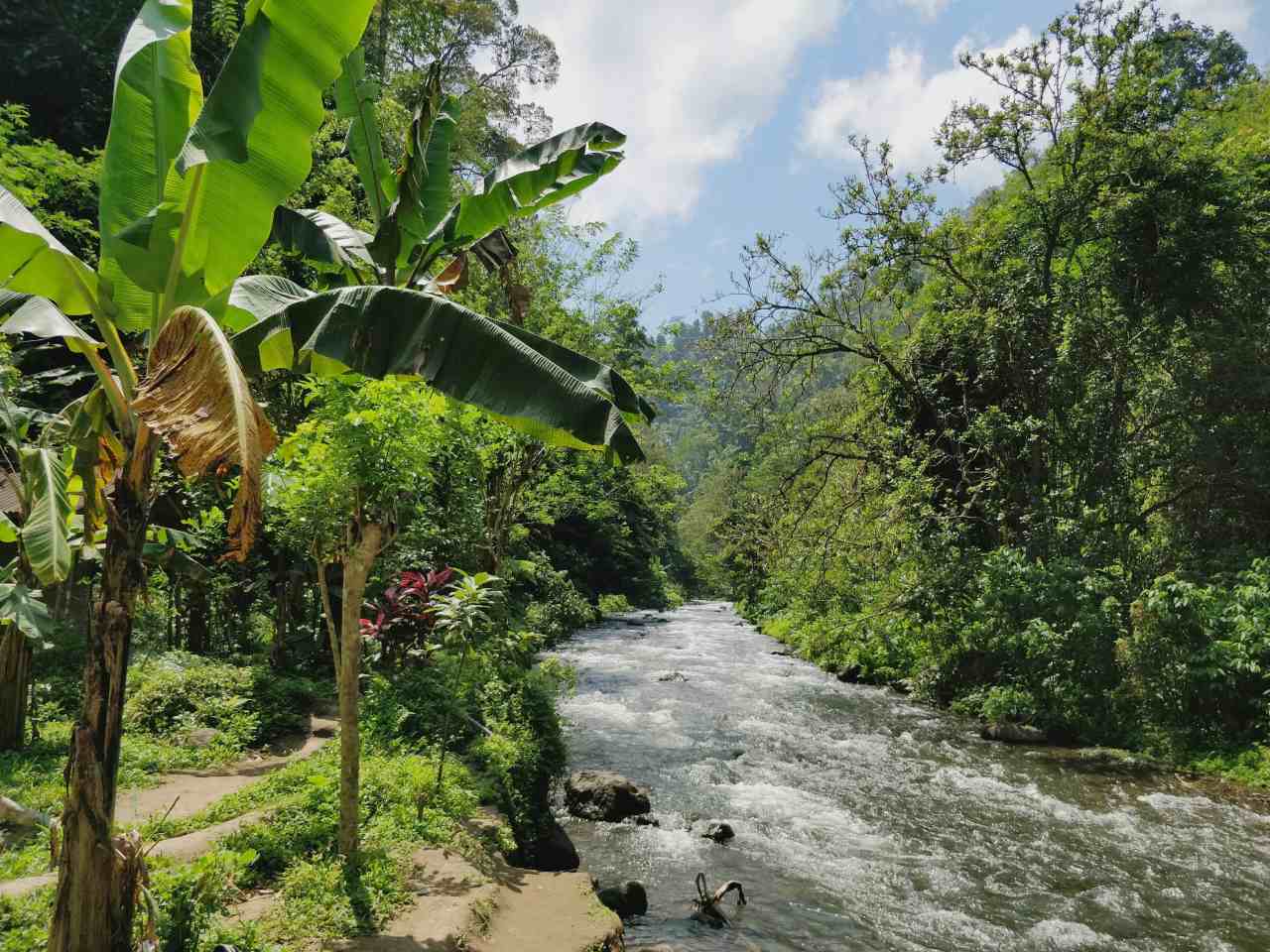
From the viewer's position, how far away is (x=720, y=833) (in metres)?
8.48

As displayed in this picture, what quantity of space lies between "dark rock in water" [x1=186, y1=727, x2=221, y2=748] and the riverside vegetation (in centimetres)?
8

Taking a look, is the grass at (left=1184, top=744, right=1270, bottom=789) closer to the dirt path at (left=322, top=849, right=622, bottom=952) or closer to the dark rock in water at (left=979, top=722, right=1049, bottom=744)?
the dark rock in water at (left=979, top=722, right=1049, bottom=744)

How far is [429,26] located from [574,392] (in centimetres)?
1978

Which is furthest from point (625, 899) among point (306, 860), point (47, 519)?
point (47, 519)

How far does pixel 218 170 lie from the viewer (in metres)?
3.96

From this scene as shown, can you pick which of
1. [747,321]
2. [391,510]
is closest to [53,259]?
[391,510]

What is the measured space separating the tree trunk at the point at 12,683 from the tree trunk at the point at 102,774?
536 centimetres

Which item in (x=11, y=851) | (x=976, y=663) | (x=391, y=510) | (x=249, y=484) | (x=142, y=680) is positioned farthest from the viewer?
(x=976, y=663)

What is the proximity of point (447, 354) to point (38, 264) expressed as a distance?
207 centimetres

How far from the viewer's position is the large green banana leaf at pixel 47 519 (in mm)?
4484

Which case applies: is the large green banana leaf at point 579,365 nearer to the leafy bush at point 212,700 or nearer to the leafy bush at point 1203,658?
the leafy bush at point 212,700

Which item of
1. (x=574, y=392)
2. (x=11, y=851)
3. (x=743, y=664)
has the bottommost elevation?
(x=743, y=664)

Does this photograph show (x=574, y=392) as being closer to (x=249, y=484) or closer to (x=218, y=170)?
(x=249, y=484)

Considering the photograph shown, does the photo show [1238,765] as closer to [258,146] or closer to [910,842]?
[910,842]
